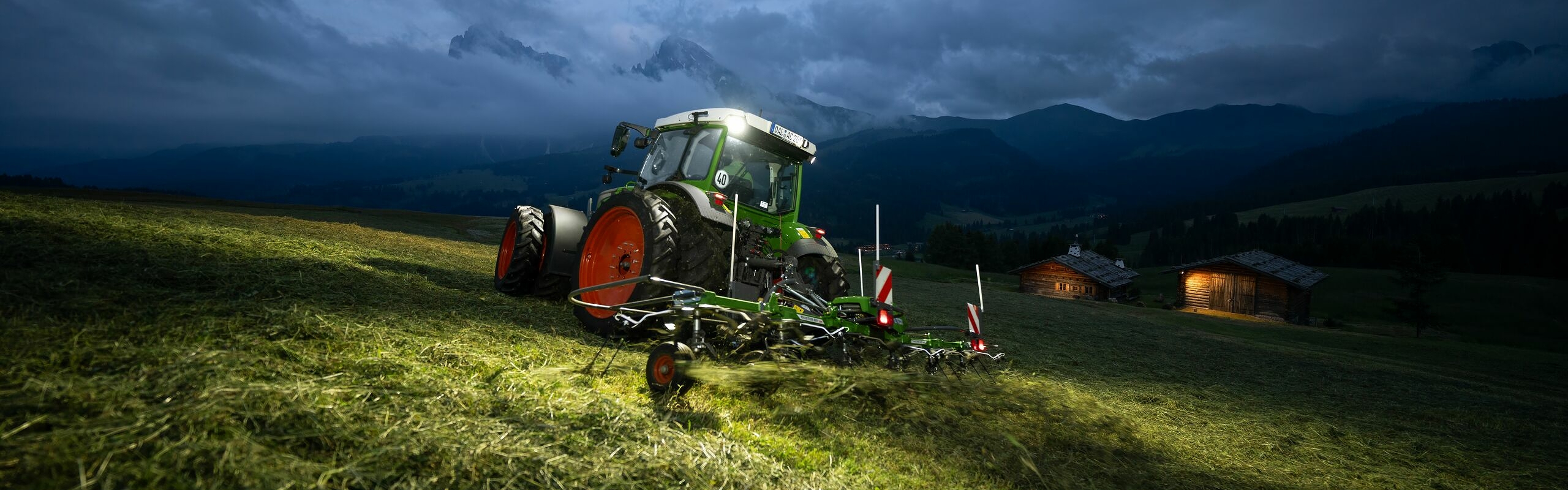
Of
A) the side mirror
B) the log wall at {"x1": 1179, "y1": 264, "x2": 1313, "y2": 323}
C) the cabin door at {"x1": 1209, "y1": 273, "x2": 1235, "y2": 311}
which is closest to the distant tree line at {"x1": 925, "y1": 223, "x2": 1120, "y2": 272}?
the log wall at {"x1": 1179, "y1": 264, "x2": 1313, "y2": 323}

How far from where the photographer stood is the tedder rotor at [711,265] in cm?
375

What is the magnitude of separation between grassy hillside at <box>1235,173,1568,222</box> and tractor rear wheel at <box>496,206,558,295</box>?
13679cm

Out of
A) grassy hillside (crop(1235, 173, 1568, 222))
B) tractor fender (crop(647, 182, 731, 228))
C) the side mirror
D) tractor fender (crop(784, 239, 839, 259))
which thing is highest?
grassy hillside (crop(1235, 173, 1568, 222))

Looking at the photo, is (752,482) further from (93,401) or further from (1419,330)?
(1419,330)

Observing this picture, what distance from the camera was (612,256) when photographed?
6.11m

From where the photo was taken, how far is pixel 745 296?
555cm

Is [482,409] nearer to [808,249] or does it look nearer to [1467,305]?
[808,249]

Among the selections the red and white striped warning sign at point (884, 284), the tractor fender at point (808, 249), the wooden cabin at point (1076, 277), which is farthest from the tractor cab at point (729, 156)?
the wooden cabin at point (1076, 277)

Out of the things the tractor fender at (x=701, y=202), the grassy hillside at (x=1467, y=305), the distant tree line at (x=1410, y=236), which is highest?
the distant tree line at (x=1410, y=236)

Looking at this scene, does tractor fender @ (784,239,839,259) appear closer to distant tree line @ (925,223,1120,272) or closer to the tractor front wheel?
the tractor front wheel

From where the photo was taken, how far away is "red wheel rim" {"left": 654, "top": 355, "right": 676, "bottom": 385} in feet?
11.2

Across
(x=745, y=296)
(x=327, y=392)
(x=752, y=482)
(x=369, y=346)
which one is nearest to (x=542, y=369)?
(x=369, y=346)

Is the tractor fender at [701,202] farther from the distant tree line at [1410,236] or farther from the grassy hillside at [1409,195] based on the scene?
the grassy hillside at [1409,195]

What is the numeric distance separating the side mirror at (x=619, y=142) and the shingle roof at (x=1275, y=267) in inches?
1523
